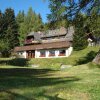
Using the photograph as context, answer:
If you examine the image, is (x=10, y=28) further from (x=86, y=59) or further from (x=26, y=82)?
(x=26, y=82)

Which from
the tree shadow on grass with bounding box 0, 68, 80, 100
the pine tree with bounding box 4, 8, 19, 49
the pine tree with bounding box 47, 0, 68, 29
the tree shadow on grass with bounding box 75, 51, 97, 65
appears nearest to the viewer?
the tree shadow on grass with bounding box 0, 68, 80, 100

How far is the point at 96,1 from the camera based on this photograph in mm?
32125

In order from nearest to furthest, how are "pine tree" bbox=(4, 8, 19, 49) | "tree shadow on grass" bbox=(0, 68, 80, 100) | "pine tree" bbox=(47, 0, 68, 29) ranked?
"tree shadow on grass" bbox=(0, 68, 80, 100)
"pine tree" bbox=(47, 0, 68, 29)
"pine tree" bbox=(4, 8, 19, 49)

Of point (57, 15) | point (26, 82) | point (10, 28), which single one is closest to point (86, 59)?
point (57, 15)

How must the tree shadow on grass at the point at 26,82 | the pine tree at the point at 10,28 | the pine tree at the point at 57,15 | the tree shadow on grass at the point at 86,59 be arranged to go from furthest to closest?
the pine tree at the point at 10,28
the tree shadow on grass at the point at 86,59
the pine tree at the point at 57,15
the tree shadow on grass at the point at 26,82

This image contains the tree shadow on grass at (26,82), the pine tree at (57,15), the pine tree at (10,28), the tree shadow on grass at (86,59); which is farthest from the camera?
the pine tree at (10,28)

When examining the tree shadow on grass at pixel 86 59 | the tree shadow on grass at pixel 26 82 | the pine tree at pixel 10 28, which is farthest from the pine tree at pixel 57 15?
the pine tree at pixel 10 28

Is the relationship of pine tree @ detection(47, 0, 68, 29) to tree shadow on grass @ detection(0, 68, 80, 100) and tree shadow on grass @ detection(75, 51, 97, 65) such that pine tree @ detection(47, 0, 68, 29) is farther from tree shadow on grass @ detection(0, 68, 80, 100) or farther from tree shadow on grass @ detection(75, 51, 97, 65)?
tree shadow on grass @ detection(75, 51, 97, 65)

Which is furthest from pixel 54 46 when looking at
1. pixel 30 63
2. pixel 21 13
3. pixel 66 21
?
pixel 21 13

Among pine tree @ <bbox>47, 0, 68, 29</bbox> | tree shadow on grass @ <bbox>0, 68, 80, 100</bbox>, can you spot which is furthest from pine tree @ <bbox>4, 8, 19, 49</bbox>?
tree shadow on grass @ <bbox>0, 68, 80, 100</bbox>

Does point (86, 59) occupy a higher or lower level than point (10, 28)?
lower

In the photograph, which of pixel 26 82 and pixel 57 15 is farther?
pixel 57 15

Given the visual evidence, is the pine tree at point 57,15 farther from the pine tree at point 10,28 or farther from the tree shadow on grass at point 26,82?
the pine tree at point 10,28

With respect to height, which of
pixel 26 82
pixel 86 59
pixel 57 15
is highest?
pixel 57 15
